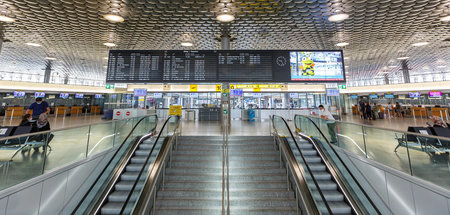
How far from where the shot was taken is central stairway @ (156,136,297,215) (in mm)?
4195

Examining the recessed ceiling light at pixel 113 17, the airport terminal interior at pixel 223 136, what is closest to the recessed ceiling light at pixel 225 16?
the airport terminal interior at pixel 223 136

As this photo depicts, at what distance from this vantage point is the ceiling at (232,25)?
495 centimetres

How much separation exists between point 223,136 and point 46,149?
3.90 meters

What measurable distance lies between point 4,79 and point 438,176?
27.2 metres

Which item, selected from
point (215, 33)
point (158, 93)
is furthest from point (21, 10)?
point (158, 93)

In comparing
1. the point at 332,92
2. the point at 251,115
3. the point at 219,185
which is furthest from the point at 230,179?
the point at 332,92

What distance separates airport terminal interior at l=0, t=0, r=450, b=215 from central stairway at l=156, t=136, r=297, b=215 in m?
0.03

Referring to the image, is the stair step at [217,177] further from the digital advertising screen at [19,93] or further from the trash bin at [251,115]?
the digital advertising screen at [19,93]

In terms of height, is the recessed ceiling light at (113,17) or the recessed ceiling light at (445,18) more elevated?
the recessed ceiling light at (445,18)

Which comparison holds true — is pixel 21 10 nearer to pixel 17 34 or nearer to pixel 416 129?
pixel 17 34

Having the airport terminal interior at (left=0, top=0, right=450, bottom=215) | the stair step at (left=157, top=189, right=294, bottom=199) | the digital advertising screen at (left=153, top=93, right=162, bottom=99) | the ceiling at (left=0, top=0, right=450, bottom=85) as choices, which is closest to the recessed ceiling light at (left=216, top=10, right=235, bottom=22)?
the airport terminal interior at (left=0, top=0, right=450, bottom=215)

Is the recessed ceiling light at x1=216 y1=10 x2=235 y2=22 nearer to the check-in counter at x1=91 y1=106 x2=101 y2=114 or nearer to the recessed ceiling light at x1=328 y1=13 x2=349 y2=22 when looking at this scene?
the recessed ceiling light at x1=328 y1=13 x2=349 y2=22

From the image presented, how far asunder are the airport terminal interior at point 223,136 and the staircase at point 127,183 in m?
0.03

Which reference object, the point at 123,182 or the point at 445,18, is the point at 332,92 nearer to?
the point at 445,18
